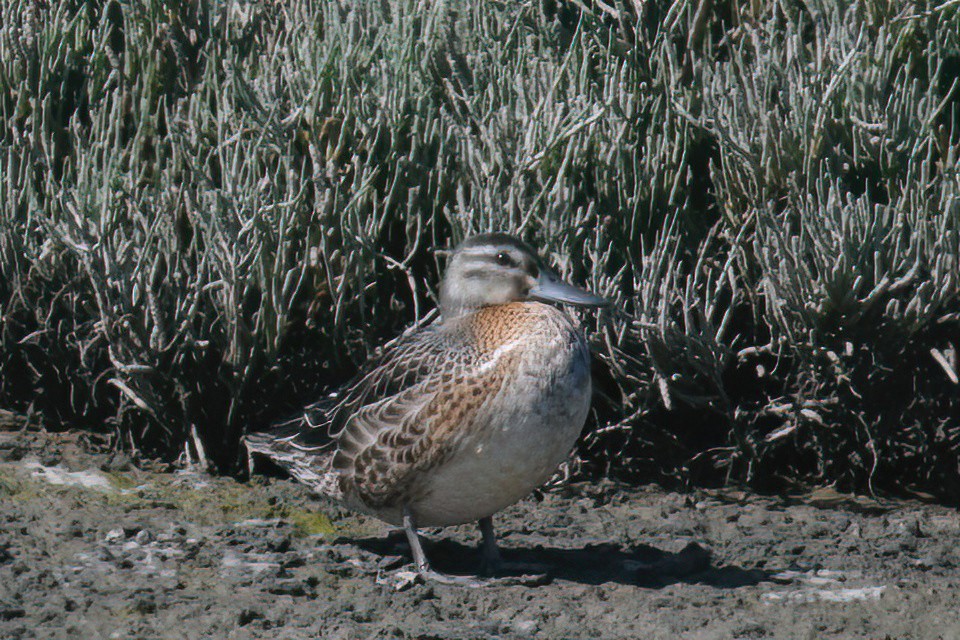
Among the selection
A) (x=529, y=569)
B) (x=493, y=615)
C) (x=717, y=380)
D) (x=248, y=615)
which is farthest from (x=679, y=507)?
(x=248, y=615)

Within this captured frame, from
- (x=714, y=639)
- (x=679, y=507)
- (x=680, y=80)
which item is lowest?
(x=679, y=507)

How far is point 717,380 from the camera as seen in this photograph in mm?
5469

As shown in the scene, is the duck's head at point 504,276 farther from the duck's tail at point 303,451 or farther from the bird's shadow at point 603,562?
the bird's shadow at point 603,562

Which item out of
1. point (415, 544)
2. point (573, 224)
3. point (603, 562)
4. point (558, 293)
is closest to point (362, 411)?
point (415, 544)

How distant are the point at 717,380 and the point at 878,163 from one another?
1.21 m

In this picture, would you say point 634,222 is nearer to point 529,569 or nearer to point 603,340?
point 603,340

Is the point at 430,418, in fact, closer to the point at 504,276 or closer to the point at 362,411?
the point at 362,411

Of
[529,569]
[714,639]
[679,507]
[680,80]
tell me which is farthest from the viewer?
[680,80]

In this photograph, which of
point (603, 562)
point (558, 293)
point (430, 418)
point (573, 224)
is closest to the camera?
point (430, 418)

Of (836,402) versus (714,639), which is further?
(836,402)

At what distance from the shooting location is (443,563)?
486 centimetres

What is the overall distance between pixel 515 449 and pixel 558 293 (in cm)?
62

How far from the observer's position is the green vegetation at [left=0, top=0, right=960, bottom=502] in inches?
216

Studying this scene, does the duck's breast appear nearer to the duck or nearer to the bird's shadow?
the duck
